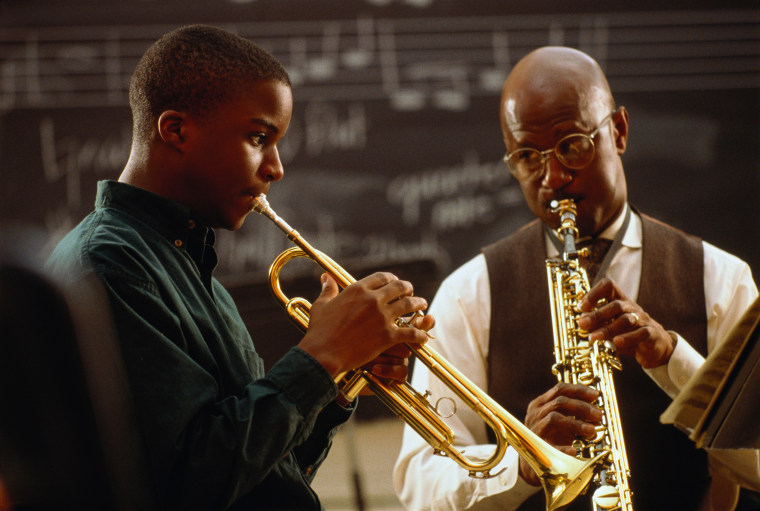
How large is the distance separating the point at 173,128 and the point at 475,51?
2.22 metres

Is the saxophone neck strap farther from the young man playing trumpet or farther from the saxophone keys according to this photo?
the young man playing trumpet

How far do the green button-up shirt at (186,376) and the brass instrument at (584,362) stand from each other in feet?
2.25

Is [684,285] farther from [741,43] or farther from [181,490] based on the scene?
[741,43]

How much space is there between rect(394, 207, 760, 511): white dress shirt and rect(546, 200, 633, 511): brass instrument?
18 cm

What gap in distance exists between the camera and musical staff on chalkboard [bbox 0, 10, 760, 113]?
10.9 ft

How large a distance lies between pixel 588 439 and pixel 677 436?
491 millimetres

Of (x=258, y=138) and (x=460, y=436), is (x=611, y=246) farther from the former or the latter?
(x=258, y=138)

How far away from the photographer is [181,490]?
1.13 metres

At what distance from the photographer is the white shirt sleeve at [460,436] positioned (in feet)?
6.39

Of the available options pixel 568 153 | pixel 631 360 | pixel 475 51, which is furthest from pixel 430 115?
pixel 631 360

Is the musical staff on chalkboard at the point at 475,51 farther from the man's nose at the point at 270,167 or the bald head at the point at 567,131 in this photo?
the man's nose at the point at 270,167

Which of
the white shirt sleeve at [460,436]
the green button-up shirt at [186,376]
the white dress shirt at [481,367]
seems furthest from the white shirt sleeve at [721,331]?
the green button-up shirt at [186,376]

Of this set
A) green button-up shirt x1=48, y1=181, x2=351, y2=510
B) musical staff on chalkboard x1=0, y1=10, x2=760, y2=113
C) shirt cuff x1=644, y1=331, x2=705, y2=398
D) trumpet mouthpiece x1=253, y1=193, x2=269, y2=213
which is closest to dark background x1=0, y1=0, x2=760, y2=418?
musical staff on chalkboard x1=0, y1=10, x2=760, y2=113

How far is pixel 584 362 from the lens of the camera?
Result: 1.88 m
